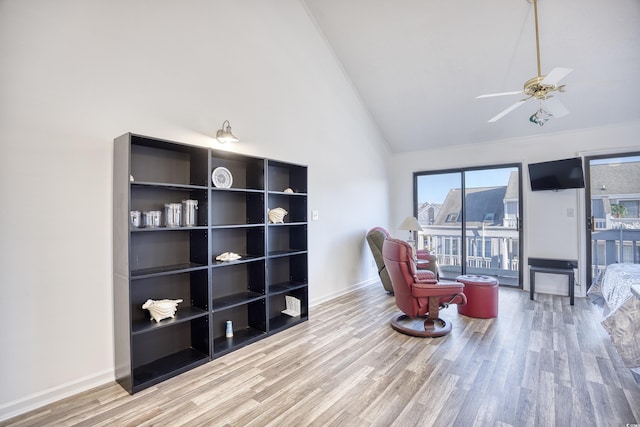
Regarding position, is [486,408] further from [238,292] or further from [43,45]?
[43,45]

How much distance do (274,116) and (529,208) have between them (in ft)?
14.4

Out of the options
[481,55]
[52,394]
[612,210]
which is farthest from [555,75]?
[52,394]

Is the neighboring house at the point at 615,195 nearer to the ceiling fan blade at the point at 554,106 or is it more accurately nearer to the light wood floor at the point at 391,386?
the light wood floor at the point at 391,386

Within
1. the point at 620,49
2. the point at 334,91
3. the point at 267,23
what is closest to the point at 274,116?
the point at 267,23

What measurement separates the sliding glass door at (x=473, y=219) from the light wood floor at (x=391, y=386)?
2097 mm

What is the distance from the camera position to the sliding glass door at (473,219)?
17.0ft

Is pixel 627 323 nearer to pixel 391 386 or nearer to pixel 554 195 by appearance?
pixel 391 386

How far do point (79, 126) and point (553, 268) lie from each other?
5898mm

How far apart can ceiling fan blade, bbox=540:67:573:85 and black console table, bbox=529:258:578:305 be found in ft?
9.73

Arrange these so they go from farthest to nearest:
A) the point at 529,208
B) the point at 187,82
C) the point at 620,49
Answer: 1. the point at 529,208
2. the point at 620,49
3. the point at 187,82

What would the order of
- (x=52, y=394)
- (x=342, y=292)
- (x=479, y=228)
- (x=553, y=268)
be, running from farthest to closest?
1. (x=479, y=228)
2. (x=342, y=292)
3. (x=553, y=268)
4. (x=52, y=394)

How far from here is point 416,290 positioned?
2.99 m

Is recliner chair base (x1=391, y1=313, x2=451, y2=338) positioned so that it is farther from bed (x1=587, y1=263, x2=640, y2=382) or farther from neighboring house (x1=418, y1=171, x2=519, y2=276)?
neighboring house (x1=418, y1=171, x2=519, y2=276)

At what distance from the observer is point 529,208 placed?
4930mm
